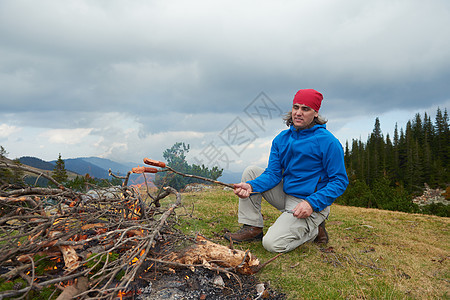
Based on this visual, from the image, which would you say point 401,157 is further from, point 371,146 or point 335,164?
point 335,164

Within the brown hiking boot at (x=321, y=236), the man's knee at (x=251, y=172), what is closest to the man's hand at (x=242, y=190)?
the man's knee at (x=251, y=172)

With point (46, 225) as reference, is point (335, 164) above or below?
above

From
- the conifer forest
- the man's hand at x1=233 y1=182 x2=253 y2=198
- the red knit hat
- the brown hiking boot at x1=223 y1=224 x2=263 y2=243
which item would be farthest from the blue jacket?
the conifer forest

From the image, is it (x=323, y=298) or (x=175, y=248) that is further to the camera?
(x=175, y=248)

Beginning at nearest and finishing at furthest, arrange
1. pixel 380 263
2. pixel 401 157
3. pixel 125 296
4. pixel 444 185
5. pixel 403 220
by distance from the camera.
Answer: pixel 125 296 < pixel 380 263 < pixel 403 220 < pixel 444 185 < pixel 401 157

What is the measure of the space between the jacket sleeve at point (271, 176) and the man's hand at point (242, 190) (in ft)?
0.38

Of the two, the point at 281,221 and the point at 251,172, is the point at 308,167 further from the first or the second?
the point at 251,172

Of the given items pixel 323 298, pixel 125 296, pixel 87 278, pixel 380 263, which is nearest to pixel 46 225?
pixel 87 278

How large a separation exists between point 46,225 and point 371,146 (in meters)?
76.7

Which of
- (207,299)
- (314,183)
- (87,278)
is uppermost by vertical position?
(314,183)

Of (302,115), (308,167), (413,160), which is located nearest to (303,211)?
(308,167)

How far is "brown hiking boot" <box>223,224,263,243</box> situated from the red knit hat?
2.12 meters

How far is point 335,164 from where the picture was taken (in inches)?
165

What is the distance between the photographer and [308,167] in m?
4.36
